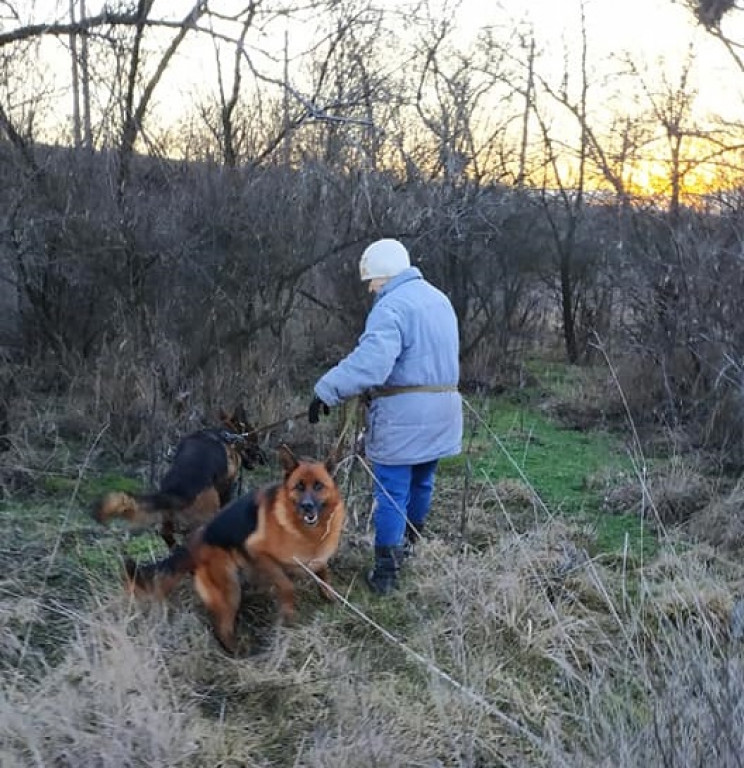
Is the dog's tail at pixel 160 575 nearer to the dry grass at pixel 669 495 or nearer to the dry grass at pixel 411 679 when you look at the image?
the dry grass at pixel 411 679

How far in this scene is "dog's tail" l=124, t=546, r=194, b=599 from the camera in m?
4.29

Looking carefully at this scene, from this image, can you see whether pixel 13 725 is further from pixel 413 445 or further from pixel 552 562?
pixel 552 562

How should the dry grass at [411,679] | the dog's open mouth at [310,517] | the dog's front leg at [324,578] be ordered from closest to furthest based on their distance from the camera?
the dry grass at [411,679]
the dog's open mouth at [310,517]
the dog's front leg at [324,578]

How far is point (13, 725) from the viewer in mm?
3314

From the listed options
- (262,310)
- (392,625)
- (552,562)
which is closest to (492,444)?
(262,310)

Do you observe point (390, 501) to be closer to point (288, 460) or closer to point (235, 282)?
point (288, 460)

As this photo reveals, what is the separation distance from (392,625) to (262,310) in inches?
172

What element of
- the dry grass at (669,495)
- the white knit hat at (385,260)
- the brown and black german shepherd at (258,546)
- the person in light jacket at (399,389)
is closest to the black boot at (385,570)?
the person in light jacket at (399,389)

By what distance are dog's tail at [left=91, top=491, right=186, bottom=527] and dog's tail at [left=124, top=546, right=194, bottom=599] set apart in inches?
17.6

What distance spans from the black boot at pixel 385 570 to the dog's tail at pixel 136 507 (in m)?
1.12

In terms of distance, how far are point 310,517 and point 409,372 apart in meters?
1.00

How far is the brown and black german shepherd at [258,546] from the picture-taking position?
4.30 meters

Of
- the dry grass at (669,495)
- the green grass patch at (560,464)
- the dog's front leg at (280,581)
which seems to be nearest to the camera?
the dog's front leg at (280,581)

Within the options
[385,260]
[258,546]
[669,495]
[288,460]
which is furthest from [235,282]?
[258,546]
